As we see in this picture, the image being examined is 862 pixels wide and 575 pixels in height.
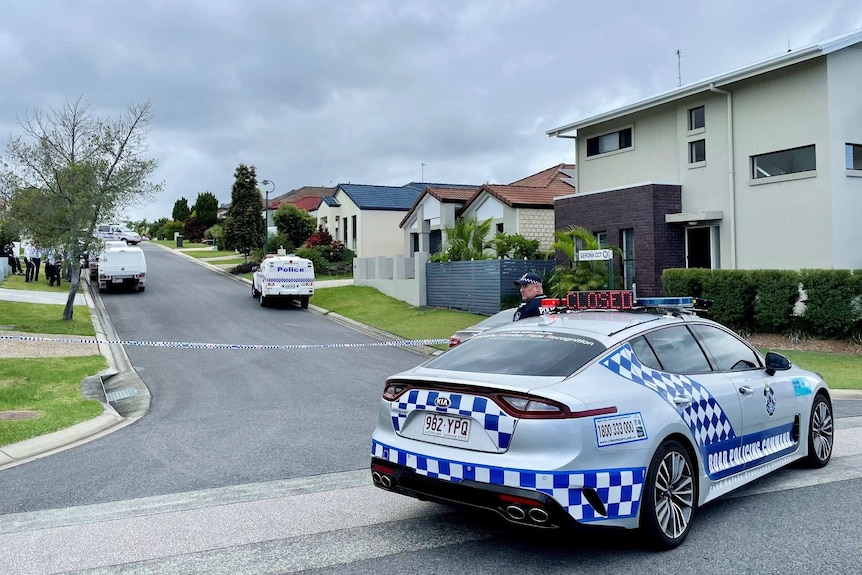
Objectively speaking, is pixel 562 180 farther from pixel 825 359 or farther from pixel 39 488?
pixel 39 488

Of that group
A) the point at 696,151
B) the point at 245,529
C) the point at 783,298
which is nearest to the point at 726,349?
the point at 245,529

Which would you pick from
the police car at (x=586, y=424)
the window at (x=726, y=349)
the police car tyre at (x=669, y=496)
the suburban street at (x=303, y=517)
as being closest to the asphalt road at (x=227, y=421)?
the suburban street at (x=303, y=517)

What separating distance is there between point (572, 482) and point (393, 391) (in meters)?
1.47

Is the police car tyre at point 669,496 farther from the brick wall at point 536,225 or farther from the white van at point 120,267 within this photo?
the white van at point 120,267

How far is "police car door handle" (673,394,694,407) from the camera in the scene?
5.01m

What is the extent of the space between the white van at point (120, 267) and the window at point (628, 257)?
20.0 meters

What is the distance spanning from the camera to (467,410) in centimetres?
465

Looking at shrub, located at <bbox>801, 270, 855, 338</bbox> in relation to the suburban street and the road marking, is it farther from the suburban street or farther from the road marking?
the road marking

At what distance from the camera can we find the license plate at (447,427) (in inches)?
183

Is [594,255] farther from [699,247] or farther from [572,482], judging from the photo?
[699,247]

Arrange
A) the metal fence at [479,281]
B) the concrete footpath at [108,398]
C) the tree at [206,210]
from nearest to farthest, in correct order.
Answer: the concrete footpath at [108,398], the metal fence at [479,281], the tree at [206,210]

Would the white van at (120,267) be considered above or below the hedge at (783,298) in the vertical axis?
above

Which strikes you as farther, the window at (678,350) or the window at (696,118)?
the window at (696,118)

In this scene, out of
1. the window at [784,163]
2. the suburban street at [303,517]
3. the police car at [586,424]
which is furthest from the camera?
the window at [784,163]
